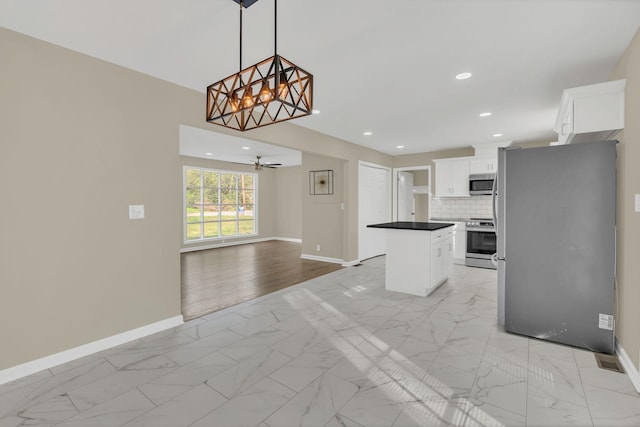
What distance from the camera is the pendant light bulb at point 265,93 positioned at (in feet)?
5.44

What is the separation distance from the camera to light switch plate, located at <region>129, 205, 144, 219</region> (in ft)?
9.47

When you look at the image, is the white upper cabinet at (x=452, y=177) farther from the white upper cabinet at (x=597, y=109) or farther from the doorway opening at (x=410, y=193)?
the white upper cabinet at (x=597, y=109)

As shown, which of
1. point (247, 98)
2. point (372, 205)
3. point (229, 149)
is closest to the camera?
point (247, 98)

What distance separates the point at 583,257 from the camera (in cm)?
260

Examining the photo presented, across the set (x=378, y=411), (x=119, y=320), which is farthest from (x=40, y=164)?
(x=378, y=411)

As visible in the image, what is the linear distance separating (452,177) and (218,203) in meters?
6.49

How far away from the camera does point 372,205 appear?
697cm

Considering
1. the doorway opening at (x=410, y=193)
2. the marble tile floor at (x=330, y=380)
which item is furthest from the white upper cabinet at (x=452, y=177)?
the marble tile floor at (x=330, y=380)

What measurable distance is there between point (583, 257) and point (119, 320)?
4.11 meters

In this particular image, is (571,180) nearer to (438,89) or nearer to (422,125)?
(438,89)

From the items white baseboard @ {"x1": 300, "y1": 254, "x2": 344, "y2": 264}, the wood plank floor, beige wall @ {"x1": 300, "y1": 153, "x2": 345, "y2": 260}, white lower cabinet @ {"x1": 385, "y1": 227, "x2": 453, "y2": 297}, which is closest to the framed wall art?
beige wall @ {"x1": 300, "y1": 153, "x2": 345, "y2": 260}

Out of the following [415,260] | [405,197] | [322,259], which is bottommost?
[322,259]

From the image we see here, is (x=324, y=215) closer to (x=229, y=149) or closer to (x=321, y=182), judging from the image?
(x=321, y=182)

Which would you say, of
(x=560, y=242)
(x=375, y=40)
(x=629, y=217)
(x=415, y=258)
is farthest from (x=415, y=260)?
(x=375, y=40)
